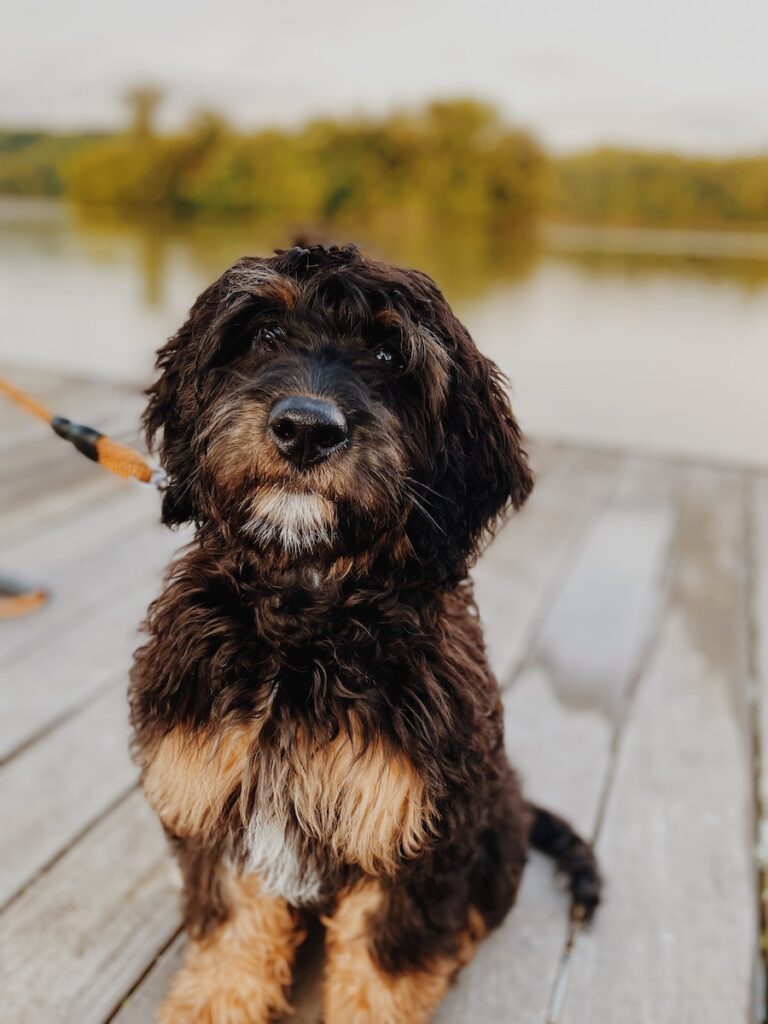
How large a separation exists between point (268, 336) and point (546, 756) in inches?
66.2

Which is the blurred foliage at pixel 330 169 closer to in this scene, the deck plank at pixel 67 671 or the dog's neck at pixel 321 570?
the deck plank at pixel 67 671

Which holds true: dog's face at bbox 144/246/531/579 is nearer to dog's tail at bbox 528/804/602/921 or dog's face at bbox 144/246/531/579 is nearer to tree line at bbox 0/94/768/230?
dog's tail at bbox 528/804/602/921

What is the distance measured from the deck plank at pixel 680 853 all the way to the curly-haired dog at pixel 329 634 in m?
0.46

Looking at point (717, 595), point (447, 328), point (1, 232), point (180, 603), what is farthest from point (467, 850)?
point (1, 232)

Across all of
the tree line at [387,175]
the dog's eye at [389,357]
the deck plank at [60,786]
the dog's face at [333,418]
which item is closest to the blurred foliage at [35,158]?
the tree line at [387,175]

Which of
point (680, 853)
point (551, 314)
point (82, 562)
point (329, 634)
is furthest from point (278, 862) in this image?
point (551, 314)

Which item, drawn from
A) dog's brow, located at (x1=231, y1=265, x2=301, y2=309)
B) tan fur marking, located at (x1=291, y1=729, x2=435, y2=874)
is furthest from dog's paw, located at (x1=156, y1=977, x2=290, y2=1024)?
dog's brow, located at (x1=231, y1=265, x2=301, y2=309)

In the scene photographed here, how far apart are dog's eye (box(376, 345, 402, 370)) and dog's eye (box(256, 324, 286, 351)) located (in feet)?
0.63

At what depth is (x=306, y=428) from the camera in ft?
4.47

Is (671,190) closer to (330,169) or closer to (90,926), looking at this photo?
(330,169)

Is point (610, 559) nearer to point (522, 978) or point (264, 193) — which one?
point (522, 978)

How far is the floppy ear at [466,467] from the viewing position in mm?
1627

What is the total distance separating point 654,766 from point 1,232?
403 inches

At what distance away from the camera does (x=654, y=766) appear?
104 inches
